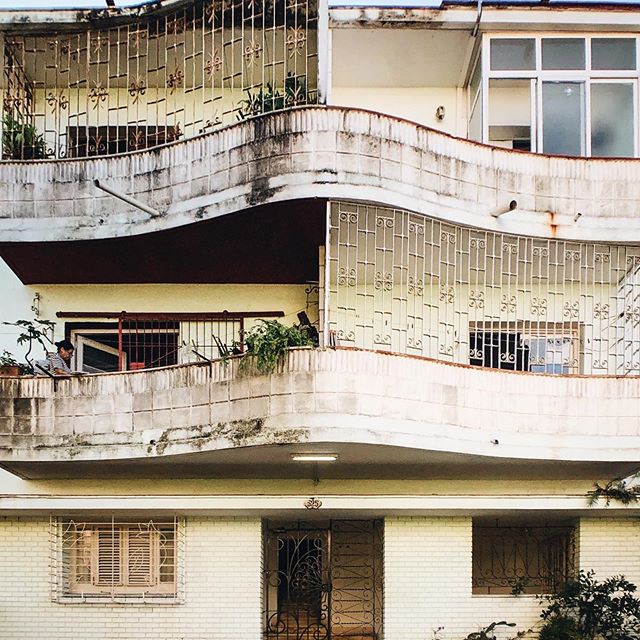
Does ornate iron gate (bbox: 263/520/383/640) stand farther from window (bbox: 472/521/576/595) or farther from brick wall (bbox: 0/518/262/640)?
window (bbox: 472/521/576/595)

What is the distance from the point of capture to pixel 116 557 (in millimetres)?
15617

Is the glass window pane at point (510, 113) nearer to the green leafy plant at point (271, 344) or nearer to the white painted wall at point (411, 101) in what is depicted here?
the white painted wall at point (411, 101)

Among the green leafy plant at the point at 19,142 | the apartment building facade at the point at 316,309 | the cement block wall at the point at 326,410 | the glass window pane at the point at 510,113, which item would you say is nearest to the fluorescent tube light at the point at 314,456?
the apartment building facade at the point at 316,309

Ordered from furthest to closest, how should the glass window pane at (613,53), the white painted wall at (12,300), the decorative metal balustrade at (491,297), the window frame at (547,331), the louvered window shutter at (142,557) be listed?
1. the white painted wall at (12,300)
2. the glass window pane at (613,53)
3. the louvered window shutter at (142,557)
4. the window frame at (547,331)
5. the decorative metal balustrade at (491,297)

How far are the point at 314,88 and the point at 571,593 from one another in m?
8.97

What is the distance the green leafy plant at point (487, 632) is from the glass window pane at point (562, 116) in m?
7.49

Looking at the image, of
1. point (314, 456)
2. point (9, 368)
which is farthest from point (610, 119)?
point (9, 368)

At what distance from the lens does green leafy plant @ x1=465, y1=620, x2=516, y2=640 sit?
14.6 m

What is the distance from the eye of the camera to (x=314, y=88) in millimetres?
16016

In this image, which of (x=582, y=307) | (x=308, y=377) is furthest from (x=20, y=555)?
(x=582, y=307)

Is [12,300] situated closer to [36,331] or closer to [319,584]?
[36,331]

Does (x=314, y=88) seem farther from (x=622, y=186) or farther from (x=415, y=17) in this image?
(x=622, y=186)

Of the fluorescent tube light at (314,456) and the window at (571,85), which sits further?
the window at (571,85)

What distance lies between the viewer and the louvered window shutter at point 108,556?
15.5 m
